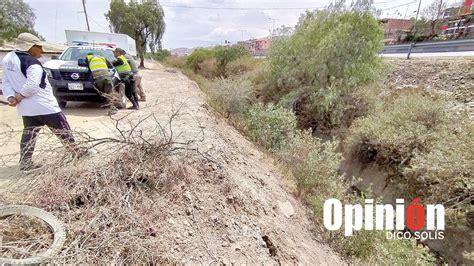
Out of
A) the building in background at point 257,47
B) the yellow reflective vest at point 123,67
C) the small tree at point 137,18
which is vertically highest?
the small tree at point 137,18

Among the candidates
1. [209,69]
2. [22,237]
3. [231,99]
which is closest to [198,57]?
[209,69]

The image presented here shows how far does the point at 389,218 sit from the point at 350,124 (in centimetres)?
458

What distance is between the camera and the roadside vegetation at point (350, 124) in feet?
14.0

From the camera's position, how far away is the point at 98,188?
232 cm

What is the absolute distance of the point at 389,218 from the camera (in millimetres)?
4277

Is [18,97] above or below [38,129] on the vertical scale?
above

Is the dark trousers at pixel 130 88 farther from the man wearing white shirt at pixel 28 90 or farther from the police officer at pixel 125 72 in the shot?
the man wearing white shirt at pixel 28 90

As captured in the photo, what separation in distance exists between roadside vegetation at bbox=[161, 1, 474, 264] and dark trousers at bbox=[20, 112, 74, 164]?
384cm

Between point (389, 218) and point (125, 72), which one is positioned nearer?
point (389, 218)

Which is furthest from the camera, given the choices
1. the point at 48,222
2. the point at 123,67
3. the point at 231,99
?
the point at 231,99

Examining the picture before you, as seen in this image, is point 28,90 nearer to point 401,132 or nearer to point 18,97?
point 18,97

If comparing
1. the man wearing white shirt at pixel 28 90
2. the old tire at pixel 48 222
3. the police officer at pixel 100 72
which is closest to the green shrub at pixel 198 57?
the police officer at pixel 100 72

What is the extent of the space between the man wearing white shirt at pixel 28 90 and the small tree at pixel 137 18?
23699mm

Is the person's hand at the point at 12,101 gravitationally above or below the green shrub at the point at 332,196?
above
